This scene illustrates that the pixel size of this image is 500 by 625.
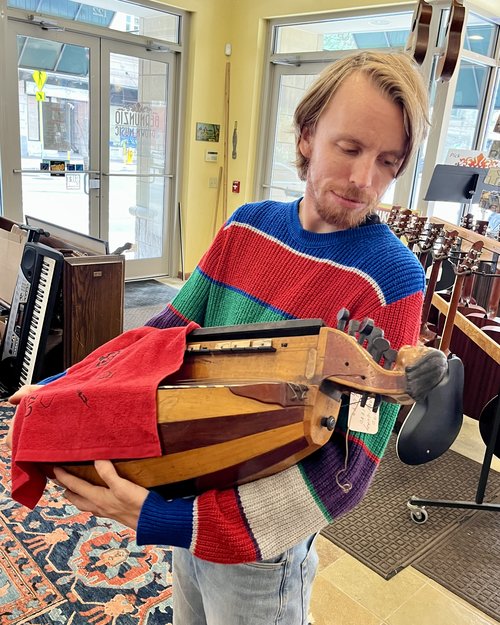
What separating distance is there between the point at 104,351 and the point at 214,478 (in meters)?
0.33

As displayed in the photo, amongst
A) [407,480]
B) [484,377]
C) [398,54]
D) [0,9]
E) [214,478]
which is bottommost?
[407,480]

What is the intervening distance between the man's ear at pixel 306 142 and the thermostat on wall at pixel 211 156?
212 inches

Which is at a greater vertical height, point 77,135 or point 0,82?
point 0,82

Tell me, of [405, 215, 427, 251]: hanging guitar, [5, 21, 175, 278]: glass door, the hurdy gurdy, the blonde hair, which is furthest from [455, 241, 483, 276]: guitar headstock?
[5, 21, 175, 278]: glass door

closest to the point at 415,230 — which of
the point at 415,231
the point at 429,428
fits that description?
the point at 415,231

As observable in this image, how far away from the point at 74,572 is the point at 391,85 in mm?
1969

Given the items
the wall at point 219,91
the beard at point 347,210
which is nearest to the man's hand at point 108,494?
the beard at point 347,210

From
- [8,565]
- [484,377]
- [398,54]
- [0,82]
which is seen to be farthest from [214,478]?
[0,82]

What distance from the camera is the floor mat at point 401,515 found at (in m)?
2.22

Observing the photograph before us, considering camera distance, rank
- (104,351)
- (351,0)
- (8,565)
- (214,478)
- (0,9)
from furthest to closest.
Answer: (351,0), (0,9), (8,565), (104,351), (214,478)

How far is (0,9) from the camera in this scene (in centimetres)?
435

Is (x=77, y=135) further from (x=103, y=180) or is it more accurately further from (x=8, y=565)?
(x=8, y=565)

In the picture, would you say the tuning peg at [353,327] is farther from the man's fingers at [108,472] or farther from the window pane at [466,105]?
the window pane at [466,105]

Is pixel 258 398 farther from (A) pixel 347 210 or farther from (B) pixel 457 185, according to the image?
(B) pixel 457 185
